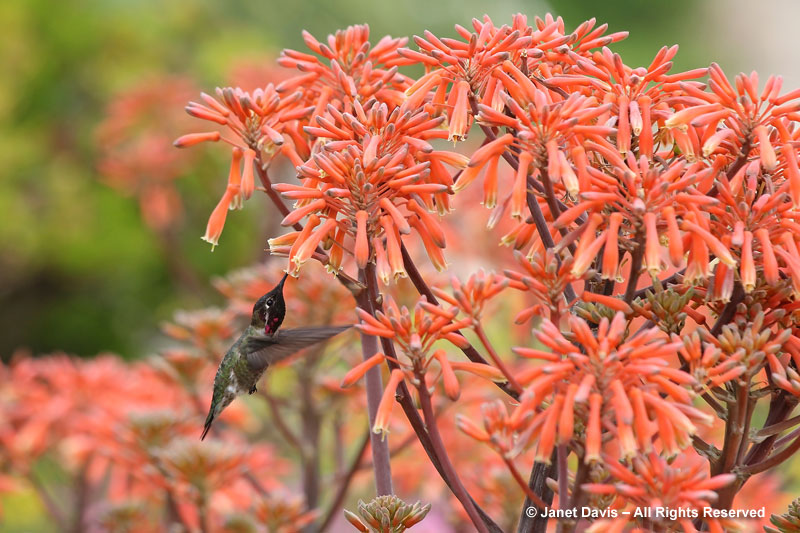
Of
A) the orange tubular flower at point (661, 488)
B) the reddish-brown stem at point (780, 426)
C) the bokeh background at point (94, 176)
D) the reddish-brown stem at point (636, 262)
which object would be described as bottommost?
the orange tubular flower at point (661, 488)

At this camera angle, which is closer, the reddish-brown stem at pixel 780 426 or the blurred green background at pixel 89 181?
the reddish-brown stem at pixel 780 426

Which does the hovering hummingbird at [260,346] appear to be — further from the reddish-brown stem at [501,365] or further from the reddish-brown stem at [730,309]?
the reddish-brown stem at [730,309]

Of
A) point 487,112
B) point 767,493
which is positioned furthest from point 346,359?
point 487,112

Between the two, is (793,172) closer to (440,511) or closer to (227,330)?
(227,330)

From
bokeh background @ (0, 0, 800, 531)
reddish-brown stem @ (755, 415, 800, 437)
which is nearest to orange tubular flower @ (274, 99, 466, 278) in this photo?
reddish-brown stem @ (755, 415, 800, 437)

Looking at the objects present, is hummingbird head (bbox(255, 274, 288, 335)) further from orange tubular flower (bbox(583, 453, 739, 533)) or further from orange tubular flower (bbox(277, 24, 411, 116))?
orange tubular flower (bbox(583, 453, 739, 533))

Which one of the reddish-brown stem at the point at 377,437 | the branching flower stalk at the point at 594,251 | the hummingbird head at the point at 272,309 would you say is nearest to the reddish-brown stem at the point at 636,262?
the branching flower stalk at the point at 594,251

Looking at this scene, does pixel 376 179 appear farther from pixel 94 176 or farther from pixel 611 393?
pixel 94 176
